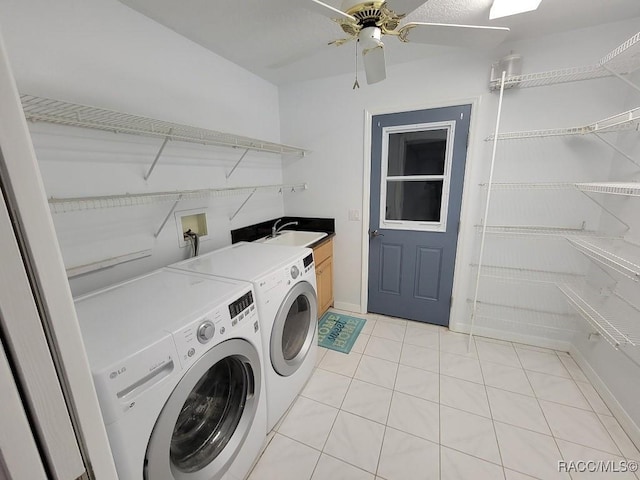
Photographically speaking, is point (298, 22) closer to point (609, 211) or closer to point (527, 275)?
point (609, 211)

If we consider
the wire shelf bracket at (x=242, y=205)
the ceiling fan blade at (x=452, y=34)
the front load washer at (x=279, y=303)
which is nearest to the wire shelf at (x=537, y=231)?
the ceiling fan blade at (x=452, y=34)

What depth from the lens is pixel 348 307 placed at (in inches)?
111

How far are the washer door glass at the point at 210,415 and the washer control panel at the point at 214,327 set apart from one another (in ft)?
0.63

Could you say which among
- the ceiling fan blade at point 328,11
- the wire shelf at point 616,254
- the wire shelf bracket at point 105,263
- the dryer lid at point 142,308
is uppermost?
the ceiling fan blade at point 328,11

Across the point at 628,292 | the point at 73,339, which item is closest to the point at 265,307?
the point at 73,339

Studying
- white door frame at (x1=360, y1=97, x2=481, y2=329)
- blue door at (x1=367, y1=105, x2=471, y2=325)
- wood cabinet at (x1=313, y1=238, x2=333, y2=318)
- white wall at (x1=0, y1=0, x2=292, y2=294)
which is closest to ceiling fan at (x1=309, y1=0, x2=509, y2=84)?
white door frame at (x1=360, y1=97, x2=481, y2=329)

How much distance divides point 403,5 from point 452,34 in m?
0.40

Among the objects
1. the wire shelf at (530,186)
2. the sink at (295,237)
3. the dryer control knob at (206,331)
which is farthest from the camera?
the sink at (295,237)

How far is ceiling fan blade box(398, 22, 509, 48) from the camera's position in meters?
1.15

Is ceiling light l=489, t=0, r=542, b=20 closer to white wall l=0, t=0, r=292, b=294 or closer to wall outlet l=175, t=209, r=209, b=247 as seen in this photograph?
white wall l=0, t=0, r=292, b=294

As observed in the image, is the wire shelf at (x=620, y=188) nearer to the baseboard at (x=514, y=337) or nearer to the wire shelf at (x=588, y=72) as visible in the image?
the wire shelf at (x=588, y=72)

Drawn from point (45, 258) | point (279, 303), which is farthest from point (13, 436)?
point (279, 303)

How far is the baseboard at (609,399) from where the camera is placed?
1427 millimetres

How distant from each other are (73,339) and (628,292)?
8.30ft
